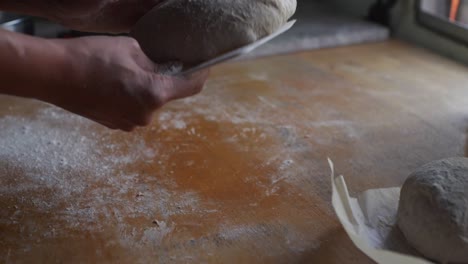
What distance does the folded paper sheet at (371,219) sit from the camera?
0.79m

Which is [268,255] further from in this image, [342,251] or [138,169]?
[138,169]

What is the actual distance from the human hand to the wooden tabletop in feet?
0.60

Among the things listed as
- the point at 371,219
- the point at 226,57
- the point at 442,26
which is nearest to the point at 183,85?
the point at 226,57

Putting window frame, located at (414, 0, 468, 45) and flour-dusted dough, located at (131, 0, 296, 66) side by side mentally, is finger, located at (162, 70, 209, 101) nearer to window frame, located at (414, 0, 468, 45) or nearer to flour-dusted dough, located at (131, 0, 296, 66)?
flour-dusted dough, located at (131, 0, 296, 66)

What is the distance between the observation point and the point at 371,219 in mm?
838

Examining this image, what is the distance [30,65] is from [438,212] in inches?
23.9

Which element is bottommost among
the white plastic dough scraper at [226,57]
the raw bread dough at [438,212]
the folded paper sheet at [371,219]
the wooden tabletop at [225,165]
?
the wooden tabletop at [225,165]

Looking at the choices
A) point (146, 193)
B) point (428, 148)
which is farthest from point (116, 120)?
point (428, 148)

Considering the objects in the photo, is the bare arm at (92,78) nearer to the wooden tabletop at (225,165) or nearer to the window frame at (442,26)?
the wooden tabletop at (225,165)

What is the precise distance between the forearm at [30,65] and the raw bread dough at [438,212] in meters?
0.54

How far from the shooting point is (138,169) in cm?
103

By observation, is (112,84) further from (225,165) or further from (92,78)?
(225,165)

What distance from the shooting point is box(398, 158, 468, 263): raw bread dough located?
733 mm

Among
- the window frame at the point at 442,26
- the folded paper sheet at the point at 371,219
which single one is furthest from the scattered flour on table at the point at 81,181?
the window frame at the point at 442,26
